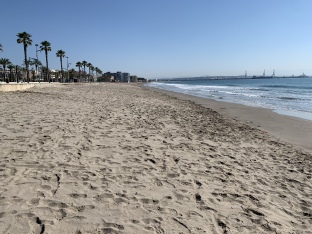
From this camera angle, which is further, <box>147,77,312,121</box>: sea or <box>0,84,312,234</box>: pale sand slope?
<box>147,77,312,121</box>: sea

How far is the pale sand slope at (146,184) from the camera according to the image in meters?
3.26

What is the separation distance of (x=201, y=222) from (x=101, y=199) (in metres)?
1.43

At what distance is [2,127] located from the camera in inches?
298

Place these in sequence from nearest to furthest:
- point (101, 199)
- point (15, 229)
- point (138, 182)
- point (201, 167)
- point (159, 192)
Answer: point (15, 229) → point (101, 199) → point (159, 192) → point (138, 182) → point (201, 167)

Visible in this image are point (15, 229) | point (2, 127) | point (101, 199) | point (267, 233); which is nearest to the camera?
point (15, 229)

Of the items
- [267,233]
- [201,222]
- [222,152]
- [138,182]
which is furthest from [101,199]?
[222,152]

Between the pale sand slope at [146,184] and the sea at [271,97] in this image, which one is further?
the sea at [271,97]

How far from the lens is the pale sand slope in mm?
3262

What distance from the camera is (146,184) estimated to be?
436 centimetres

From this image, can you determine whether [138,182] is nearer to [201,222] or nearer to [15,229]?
[201,222]

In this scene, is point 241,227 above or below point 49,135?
below

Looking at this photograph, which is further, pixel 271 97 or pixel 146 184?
pixel 271 97

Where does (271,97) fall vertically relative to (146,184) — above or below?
above

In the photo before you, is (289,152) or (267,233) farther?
(289,152)
